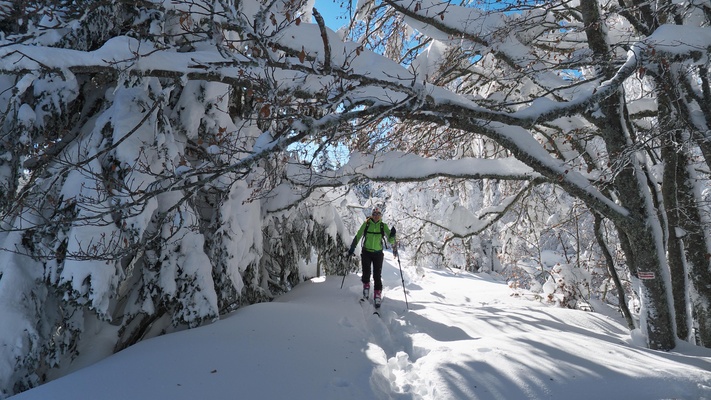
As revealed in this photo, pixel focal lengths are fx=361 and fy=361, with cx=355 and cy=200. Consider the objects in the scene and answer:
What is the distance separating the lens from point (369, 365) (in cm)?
414

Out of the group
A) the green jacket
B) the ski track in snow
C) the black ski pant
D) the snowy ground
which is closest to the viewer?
the snowy ground

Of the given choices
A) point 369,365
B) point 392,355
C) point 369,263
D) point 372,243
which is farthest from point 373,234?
point 369,365

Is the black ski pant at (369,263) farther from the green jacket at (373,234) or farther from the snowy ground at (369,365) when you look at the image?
the snowy ground at (369,365)

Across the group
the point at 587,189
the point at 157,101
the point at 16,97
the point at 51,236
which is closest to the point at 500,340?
the point at 587,189

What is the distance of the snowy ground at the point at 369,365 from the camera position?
9.80 feet

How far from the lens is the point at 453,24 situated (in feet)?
14.6

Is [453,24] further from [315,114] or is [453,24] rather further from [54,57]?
[54,57]

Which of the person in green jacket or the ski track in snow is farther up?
the person in green jacket

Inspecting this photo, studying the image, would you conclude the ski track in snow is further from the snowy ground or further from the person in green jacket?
the person in green jacket

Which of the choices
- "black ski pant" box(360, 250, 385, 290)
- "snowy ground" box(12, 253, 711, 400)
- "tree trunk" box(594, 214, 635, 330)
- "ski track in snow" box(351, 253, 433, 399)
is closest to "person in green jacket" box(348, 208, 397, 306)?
"black ski pant" box(360, 250, 385, 290)

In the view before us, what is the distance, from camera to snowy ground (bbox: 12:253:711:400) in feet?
9.80

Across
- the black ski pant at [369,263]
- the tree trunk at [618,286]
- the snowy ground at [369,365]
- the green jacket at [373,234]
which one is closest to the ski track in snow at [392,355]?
the snowy ground at [369,365]

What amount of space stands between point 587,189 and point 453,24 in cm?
259

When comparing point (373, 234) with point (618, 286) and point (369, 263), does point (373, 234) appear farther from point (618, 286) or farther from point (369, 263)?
point (618, 286)
